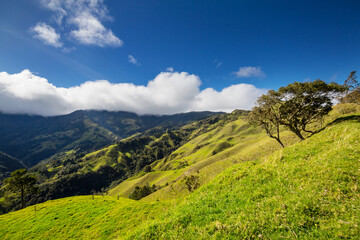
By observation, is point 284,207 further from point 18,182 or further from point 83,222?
point 18,182

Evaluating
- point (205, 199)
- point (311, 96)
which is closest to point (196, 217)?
point (205, 199)

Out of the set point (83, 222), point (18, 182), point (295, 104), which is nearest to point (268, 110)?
point (295, 104)

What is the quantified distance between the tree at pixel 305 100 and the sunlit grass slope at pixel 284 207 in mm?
19587

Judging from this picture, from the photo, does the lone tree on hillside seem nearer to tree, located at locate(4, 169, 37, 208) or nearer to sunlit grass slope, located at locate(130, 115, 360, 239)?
sunlit grass slope, located at locate(130, 115, 360, 239)

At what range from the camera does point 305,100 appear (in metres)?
28.5

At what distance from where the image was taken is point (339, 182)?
737cm

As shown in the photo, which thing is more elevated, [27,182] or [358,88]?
[358,88]

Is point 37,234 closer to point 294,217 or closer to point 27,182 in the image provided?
point 294,217

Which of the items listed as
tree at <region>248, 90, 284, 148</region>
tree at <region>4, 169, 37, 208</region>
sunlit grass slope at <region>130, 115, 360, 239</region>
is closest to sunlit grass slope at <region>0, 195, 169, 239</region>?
sunlit grass slope at <region>130, 115, 360, 239</region>

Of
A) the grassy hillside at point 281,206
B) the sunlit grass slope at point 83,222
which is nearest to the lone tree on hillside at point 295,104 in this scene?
the grassy hillside at point 281,206

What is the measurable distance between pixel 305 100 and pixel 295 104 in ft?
5.57

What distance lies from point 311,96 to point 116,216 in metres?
40.2

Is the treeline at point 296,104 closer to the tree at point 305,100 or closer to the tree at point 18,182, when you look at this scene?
the tree at point 305,100

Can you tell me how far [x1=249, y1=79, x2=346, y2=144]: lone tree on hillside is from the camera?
26578 millimetres
